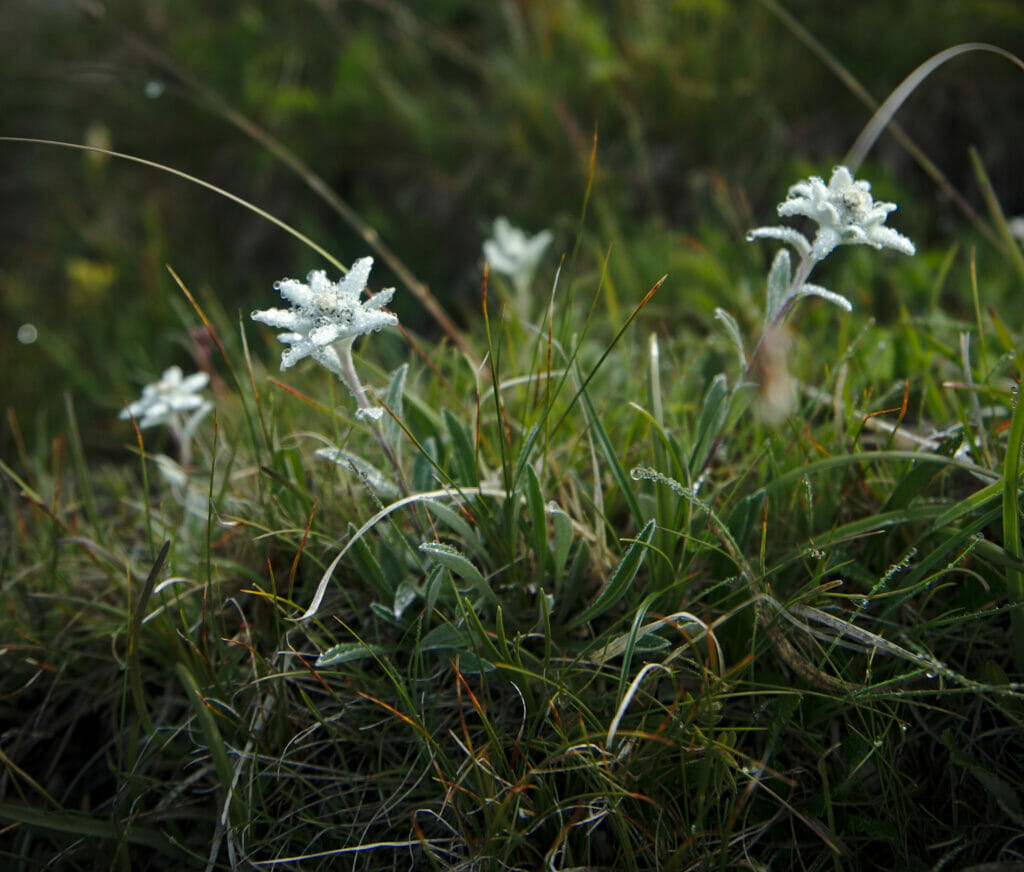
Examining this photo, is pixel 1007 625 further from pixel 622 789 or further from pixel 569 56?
pixel 569 56

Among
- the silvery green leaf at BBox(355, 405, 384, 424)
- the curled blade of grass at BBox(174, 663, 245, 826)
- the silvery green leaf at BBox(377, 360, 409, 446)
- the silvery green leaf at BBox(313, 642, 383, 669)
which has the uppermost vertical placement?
the silvery green leaf at BBox(355, 405, 384, 424)

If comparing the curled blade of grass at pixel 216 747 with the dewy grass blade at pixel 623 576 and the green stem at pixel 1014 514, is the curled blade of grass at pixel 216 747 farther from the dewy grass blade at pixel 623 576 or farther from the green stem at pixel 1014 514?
the green stem at pixel 1014 514

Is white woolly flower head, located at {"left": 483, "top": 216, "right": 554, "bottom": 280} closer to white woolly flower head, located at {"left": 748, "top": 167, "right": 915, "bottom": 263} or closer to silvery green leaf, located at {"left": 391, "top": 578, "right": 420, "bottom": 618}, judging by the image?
white woolly flower head, located at {"left": 748, "top": 167, "right": 915, "bottom": 263}

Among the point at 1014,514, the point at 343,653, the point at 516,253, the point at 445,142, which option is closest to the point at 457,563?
the point at 343,653

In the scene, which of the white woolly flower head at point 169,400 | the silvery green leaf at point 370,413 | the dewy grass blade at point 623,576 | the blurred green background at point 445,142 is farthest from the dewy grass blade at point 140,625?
the blurred green background at point 445,142

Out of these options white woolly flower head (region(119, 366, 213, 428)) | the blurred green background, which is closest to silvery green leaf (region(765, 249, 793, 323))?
white woolly flower head (region(119, 366, 213, 428))

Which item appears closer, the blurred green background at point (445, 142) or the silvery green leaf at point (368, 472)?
the silvery green leaf at point (368, 472)

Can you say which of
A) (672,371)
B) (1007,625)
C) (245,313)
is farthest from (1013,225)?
(245,313)
